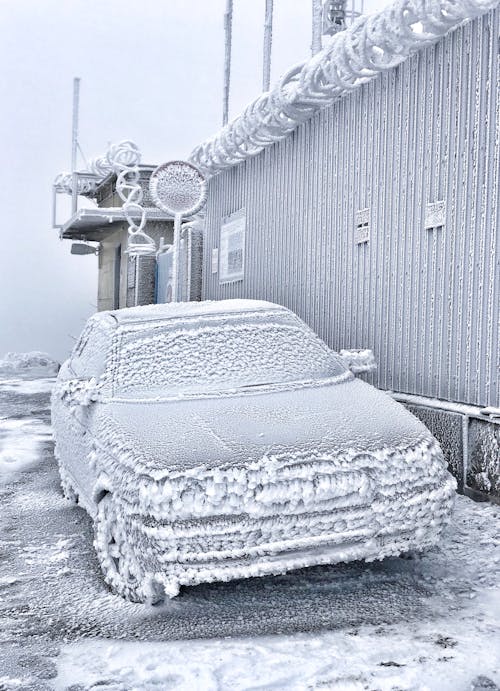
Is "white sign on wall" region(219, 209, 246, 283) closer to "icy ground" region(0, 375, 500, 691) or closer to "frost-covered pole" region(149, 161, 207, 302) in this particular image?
"frost-covered pole" region(149, 161, 207, 302)

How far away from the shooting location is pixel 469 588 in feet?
14.5

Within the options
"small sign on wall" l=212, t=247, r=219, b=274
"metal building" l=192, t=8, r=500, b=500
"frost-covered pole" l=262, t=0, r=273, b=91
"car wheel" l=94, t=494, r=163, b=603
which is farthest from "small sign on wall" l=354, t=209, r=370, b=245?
"frost-covered pole" l=262, t=0, r=273, b=91

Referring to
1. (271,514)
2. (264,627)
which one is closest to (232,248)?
(271,514)

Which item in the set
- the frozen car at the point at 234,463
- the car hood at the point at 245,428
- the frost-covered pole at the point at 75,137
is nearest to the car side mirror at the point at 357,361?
the frozen car at the point at 234,463

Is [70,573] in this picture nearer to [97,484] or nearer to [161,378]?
[97,484]

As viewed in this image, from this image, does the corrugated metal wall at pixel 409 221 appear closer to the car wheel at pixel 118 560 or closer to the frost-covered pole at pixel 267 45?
the car wheel at pixel 118 560

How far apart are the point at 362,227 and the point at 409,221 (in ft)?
3.34

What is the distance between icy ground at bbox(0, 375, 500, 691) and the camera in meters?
3.32

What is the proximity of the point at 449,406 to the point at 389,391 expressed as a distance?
1191 mm

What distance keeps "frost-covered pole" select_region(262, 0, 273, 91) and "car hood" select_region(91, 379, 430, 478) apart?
11.5m

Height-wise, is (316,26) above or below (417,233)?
above

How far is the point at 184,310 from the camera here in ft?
19.7

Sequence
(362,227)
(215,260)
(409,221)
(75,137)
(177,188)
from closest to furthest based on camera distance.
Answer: (409,221) < (362,227) < (177,188) < (215,260) < (75,137)

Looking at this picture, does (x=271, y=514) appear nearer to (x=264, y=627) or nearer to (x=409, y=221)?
(x=264, y=627)
